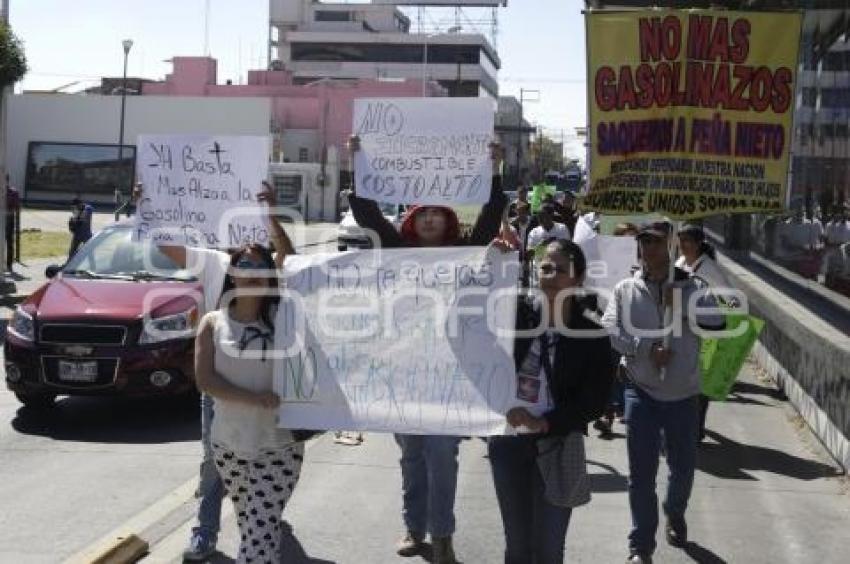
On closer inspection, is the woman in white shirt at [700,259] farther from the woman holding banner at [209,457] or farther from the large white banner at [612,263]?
the woman holding banner at [209,457]

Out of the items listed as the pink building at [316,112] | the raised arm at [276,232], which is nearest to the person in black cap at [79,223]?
the raised arm at [276,232]

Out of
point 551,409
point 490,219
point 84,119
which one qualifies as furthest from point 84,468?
point 84,119

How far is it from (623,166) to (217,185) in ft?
7.75

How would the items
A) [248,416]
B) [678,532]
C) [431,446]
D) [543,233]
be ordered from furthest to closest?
[543,233] < [678,532] < [431,446] < [248,416]

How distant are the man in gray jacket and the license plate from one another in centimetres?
464

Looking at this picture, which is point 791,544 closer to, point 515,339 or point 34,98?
point 515,339

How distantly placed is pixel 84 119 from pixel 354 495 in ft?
185

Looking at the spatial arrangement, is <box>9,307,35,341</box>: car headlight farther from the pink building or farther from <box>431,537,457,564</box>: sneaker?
the pink building

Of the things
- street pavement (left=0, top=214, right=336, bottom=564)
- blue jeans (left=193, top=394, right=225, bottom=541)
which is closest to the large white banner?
street pavement (left=0, top=214, right=336, bottom=564)

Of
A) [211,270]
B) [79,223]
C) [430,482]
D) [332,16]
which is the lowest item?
[430,482]

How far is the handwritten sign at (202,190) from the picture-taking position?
6.40 metres

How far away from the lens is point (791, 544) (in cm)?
625

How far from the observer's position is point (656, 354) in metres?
5.80

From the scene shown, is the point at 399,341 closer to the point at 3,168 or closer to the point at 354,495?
the point at 354,495
